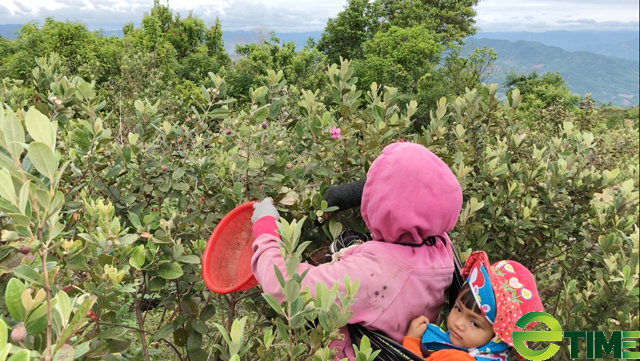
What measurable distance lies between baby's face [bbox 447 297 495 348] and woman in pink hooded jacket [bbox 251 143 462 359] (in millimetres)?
117

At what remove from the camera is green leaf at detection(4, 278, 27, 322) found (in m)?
0.68

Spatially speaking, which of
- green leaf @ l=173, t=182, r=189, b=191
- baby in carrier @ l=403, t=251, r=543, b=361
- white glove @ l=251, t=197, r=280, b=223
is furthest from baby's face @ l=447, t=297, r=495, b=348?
green leaf @ l=173, t=182, r=189, b=191

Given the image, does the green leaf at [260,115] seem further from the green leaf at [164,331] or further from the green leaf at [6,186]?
the green leaf at [6,186]

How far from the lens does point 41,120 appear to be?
0.71m

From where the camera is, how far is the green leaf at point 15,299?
26.8 inches

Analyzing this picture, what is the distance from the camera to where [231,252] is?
1.69 metres

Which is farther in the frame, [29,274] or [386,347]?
[386,347]

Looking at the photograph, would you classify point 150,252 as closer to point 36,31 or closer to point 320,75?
point 36,31

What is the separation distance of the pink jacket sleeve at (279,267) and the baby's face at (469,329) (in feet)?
1.20

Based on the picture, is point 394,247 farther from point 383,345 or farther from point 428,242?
point 383,345

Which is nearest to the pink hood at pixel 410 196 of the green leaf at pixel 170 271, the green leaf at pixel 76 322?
the green leaf at pixel 170 271

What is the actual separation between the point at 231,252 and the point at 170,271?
0.44 meters

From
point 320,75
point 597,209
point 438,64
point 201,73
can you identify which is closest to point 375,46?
point 438,64

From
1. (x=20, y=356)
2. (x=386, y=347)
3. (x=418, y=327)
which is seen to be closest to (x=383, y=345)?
(x=386, y=347)
